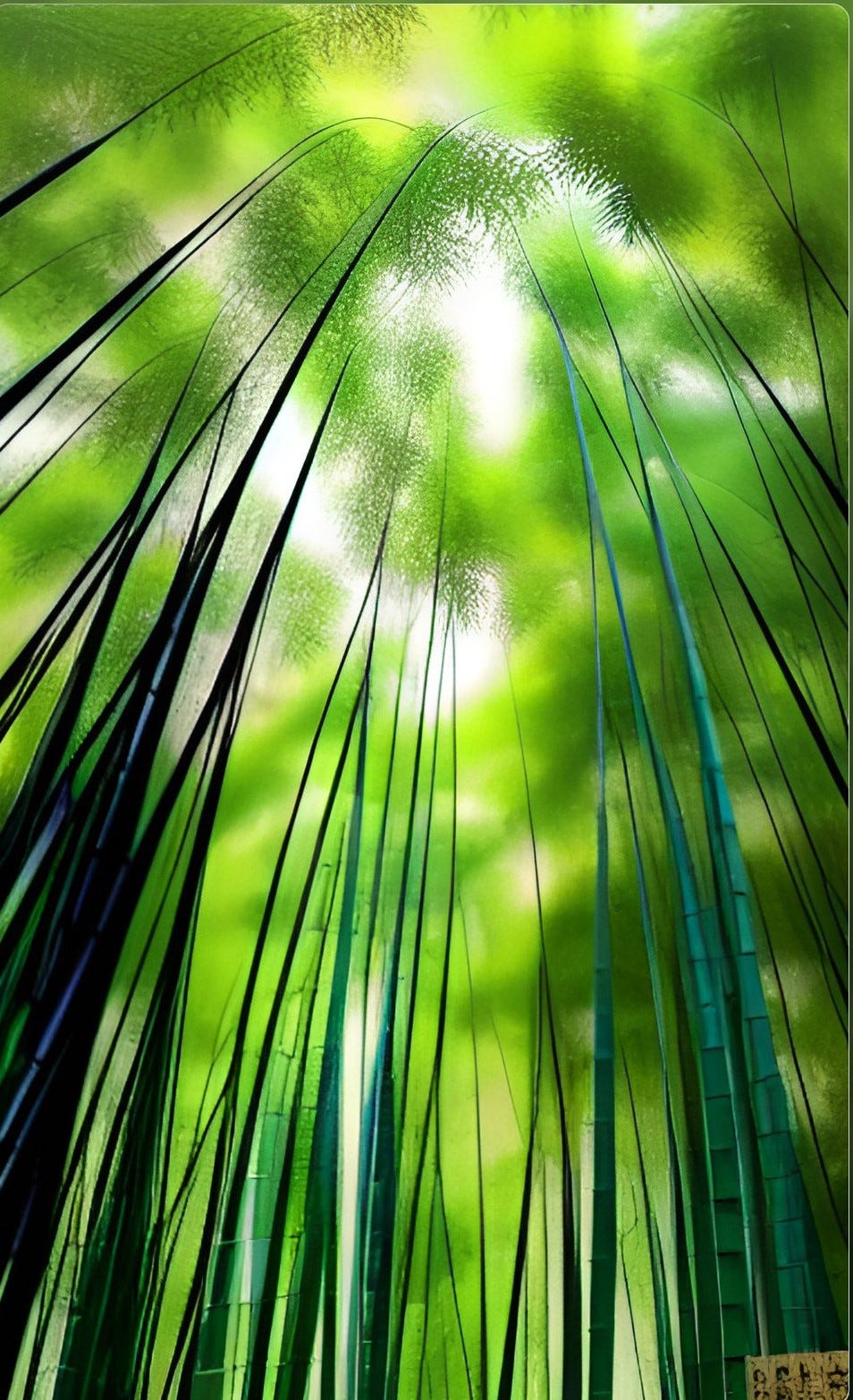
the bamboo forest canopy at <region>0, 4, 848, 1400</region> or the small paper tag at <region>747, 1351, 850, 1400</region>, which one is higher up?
the bamboo forest canopy at <region>0, 4, 848, 1400</region>

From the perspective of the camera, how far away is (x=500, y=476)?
1.26m

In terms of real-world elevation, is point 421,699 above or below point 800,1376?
above

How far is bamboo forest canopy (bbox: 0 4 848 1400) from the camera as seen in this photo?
1.09m

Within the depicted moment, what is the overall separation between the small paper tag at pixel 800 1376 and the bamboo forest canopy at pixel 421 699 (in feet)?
0.06

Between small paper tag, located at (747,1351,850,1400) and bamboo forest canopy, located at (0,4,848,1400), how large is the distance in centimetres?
2

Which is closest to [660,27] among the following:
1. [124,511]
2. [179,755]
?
[124,511]

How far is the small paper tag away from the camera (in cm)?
108

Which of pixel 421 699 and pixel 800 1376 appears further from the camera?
Result: pixel 421 699

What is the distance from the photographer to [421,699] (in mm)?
1214

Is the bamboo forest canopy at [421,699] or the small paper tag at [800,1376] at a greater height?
the bamboo forest canopy at [421,699]

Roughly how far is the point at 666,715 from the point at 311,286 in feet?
2.33

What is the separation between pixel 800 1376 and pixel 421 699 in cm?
86

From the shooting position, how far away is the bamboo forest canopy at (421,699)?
1091mm

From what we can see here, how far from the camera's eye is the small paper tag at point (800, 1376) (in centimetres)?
108
